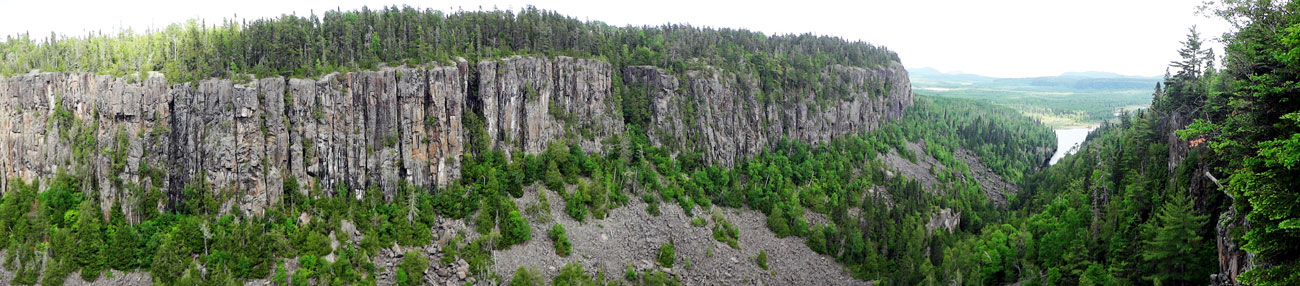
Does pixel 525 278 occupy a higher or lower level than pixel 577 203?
lower

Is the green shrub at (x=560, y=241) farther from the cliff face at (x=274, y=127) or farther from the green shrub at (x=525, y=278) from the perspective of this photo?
the cliff face at (x=274, y=127)

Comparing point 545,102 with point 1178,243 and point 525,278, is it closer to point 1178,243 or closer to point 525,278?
point 525,278

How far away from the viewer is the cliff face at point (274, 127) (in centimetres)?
9194

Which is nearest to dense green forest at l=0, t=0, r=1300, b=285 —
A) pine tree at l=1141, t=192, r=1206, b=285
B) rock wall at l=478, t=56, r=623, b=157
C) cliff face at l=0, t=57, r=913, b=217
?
pine tree at l=1141, t=192, r=1206, b=285

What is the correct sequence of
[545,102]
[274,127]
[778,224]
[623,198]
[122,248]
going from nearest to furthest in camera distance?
[122,248] < [274,127] < [623,198] < [545,102] < [778,224]

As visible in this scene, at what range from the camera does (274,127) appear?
94.8 meters

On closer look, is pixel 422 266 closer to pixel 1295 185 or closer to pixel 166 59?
pixel 166 59

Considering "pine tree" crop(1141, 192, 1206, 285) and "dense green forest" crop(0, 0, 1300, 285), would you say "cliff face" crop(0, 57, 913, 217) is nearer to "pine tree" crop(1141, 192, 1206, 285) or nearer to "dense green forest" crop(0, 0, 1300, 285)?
"dense green forest" crop(0, 0, 1300, 285)

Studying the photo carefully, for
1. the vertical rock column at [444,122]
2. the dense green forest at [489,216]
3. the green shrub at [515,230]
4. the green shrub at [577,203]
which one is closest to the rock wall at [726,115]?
the dense green forest at [489,216]

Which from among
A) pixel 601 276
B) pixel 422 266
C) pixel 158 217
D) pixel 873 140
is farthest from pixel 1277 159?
pixel 873 140

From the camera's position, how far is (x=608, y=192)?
11444cm

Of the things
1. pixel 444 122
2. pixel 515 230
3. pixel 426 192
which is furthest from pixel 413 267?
pixel 444 122

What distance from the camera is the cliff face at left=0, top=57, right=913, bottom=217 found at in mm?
91938

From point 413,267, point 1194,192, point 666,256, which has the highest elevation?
point 1194,192
